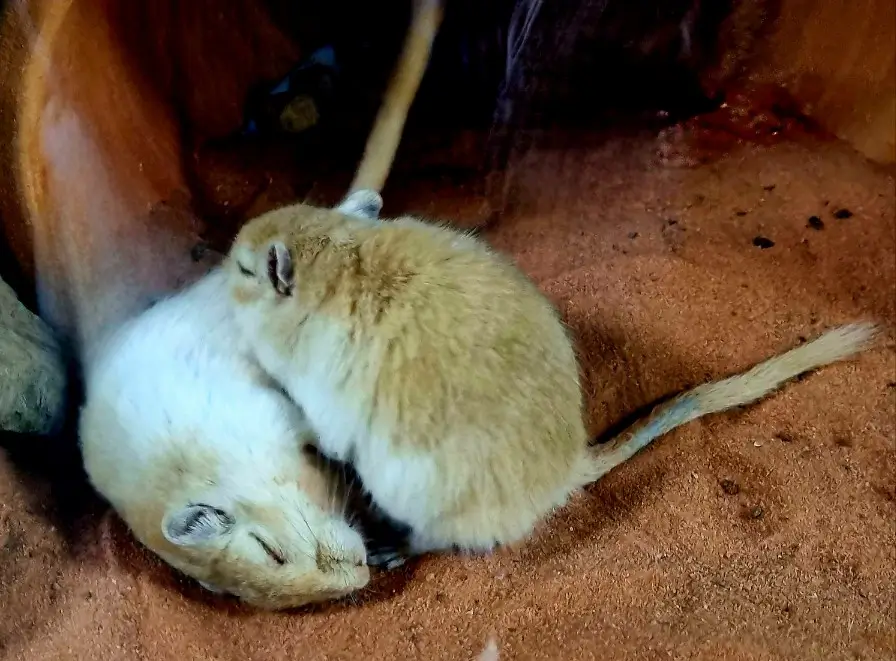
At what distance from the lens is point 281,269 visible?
1446 mm

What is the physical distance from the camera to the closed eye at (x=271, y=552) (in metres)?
1.55

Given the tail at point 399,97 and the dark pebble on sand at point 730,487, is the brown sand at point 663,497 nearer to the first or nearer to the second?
the dark pebble on sand at point 730,487

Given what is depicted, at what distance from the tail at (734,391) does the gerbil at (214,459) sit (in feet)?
1.95

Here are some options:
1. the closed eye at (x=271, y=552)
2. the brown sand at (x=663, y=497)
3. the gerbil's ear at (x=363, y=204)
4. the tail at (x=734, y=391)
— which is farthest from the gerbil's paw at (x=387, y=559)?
the gerbil's ear at (x=363, y=204)

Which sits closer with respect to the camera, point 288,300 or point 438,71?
point 288,300

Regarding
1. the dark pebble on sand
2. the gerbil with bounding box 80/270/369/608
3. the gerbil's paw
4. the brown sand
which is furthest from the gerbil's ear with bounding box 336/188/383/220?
the dark pebble on sand

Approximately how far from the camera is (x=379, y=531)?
170 centimetres

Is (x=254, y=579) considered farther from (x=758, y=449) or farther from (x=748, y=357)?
(x=748, y=357)

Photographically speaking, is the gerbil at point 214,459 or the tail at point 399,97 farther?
the tail at point 399,97

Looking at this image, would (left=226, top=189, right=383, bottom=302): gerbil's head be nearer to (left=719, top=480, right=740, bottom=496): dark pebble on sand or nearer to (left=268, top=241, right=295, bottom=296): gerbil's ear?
(left=268, top=241, right=295, bottom=296): gerbil's ear

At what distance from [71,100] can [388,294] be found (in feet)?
2.26

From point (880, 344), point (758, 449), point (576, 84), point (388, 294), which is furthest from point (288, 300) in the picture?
point (880, 344)

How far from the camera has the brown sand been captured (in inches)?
57.4

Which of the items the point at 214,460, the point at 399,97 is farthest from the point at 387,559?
the point at 399,97
